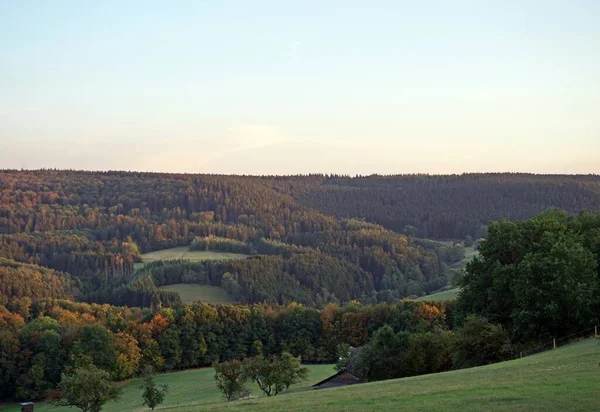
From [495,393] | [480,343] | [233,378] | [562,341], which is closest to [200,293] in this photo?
[233,378]

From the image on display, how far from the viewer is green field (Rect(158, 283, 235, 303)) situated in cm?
16962

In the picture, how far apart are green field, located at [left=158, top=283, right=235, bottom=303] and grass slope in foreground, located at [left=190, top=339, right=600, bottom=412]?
135 metres

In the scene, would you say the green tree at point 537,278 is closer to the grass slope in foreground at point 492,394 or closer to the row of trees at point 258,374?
the grass slope in foreground at point 492,394

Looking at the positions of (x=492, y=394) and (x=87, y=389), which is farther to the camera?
(x=87, y=389)

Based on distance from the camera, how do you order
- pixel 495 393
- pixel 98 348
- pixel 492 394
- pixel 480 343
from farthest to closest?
pixel 98 348, pixel 480 343, pixel 495 393, pixel 492 394

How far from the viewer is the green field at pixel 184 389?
76812 mm

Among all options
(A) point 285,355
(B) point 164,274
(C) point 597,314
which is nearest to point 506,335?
(C) point 597,314

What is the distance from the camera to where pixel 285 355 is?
6719 cm

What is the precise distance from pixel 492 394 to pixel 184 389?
221ft

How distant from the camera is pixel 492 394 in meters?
27.2

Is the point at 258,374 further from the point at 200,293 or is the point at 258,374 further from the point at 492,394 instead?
the point at 200,293

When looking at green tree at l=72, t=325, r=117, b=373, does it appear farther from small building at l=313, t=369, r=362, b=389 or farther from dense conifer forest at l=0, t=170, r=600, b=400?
small building at l=313, t=369, r=362, b=389

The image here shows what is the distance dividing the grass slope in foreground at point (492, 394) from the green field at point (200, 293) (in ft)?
444

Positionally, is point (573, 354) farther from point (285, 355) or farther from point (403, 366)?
point (285, 355)
